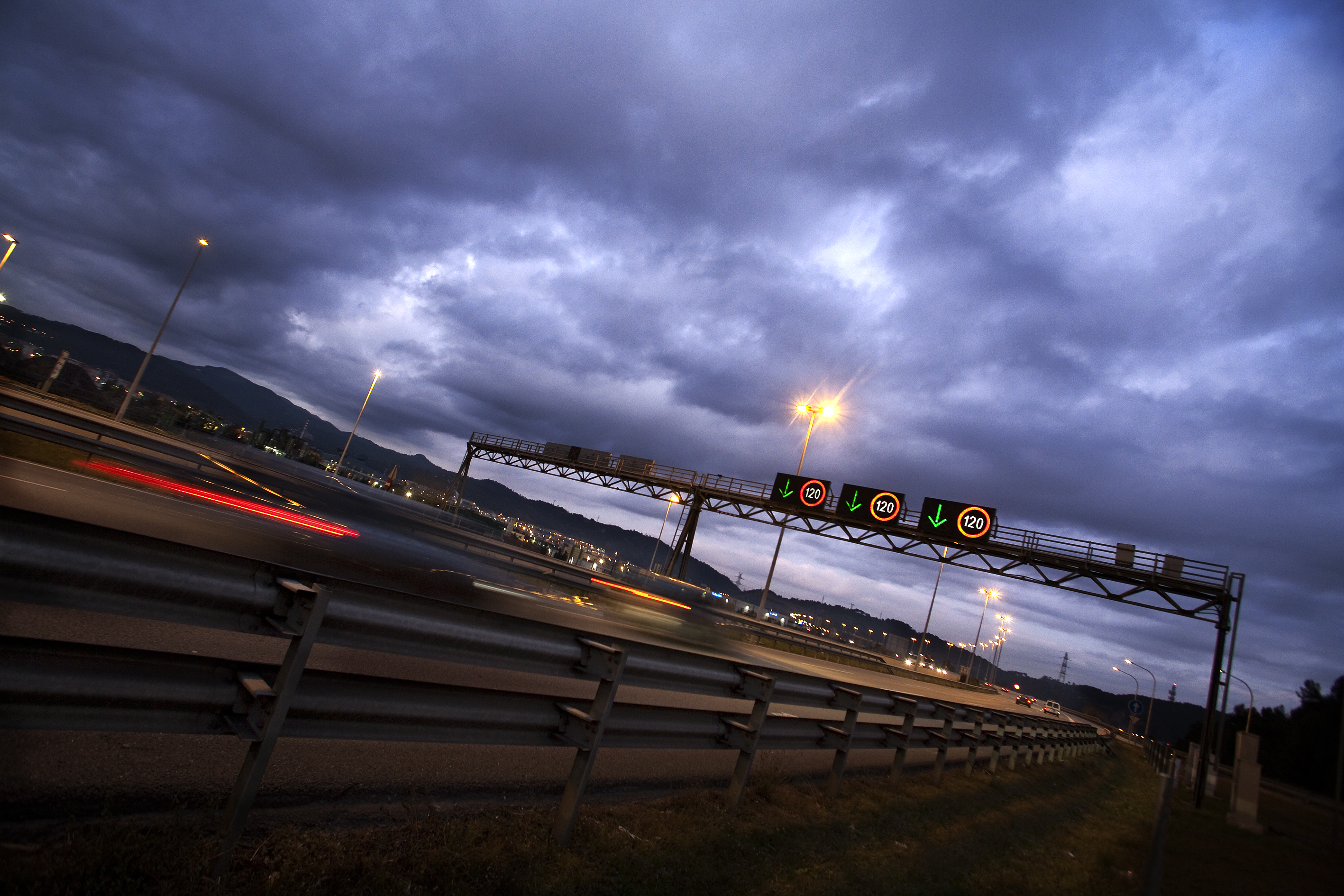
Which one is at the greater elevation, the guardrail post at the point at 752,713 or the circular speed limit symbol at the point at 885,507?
the circular speed limit symbol at the point at 885,507

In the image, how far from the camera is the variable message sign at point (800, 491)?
30781mm

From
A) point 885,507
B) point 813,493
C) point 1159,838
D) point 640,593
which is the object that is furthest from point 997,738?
point 813,493

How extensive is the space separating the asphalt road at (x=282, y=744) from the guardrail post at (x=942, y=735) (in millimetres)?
1064

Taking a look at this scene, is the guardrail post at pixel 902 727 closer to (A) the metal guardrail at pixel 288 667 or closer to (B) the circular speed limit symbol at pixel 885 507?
(A) the metal guardrail at pixel 288 667

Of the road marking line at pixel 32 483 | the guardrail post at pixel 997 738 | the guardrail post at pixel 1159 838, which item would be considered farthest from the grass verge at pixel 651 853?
the road marking line at pixel 32 483

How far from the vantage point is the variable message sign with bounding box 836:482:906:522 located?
28562 millimetres

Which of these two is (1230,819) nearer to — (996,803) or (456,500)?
(996,803)

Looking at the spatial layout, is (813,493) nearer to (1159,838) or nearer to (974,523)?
(974,523)

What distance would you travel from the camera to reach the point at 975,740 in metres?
8.69

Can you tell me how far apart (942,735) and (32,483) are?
16073mm

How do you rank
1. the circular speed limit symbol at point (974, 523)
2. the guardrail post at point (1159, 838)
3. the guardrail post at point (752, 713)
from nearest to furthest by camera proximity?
the guardrail post at point (1159, 838) → the guardrail post at point (752, 713) → the circular speed limit symbol at point (974, 523)

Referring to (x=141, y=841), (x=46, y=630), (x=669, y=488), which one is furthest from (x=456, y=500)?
(x=141, y=841)

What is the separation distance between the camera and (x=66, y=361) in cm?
2850

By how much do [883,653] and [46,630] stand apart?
50.2 meters
